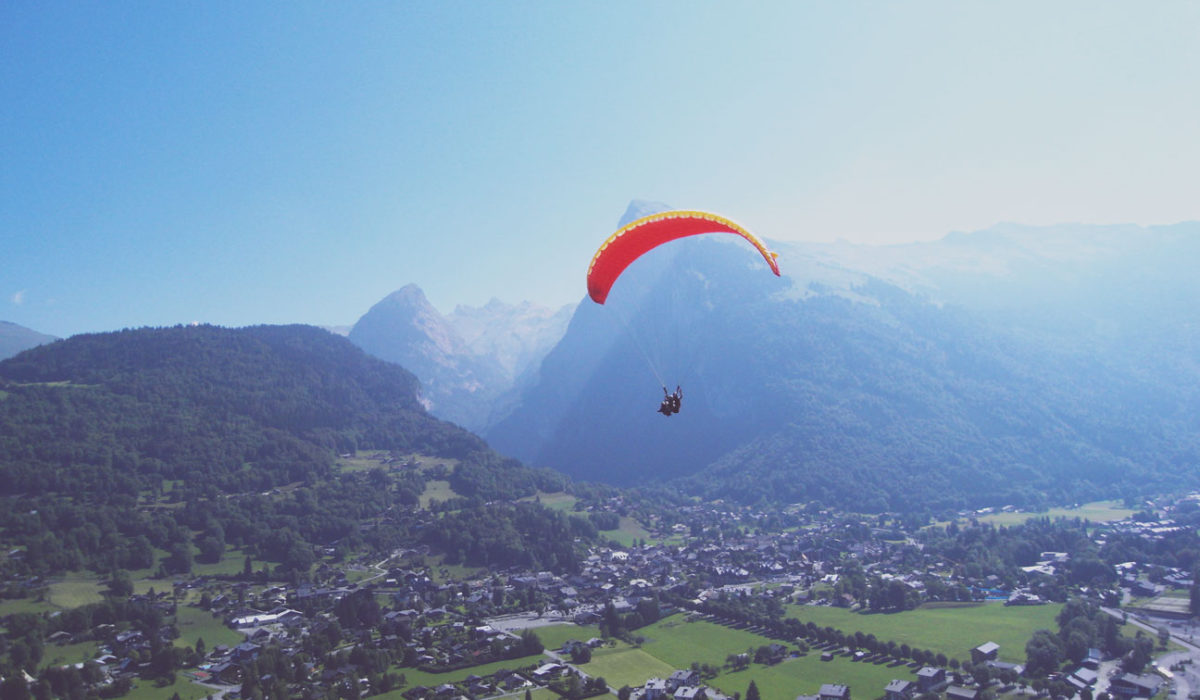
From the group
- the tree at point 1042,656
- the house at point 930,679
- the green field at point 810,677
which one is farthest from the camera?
the tree at point 1042,656

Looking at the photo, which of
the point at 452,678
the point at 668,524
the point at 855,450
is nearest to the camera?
the point at 452,678

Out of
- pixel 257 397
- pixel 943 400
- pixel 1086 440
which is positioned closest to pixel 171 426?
pixel 257 397

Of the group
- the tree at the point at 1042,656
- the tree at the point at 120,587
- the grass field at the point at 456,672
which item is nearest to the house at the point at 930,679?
the tree at the point at 1042,656

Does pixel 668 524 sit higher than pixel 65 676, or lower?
lower

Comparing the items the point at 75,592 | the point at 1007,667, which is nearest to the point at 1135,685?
the point at 1007,667

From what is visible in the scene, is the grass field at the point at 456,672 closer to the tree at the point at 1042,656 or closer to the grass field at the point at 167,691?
the grass field at the point at 167,691

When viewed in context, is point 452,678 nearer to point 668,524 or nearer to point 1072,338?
point 668,524

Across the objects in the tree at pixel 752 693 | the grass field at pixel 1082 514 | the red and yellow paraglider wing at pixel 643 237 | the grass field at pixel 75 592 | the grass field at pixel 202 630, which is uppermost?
the red and yellow paraglider wing at pixel 643 237
